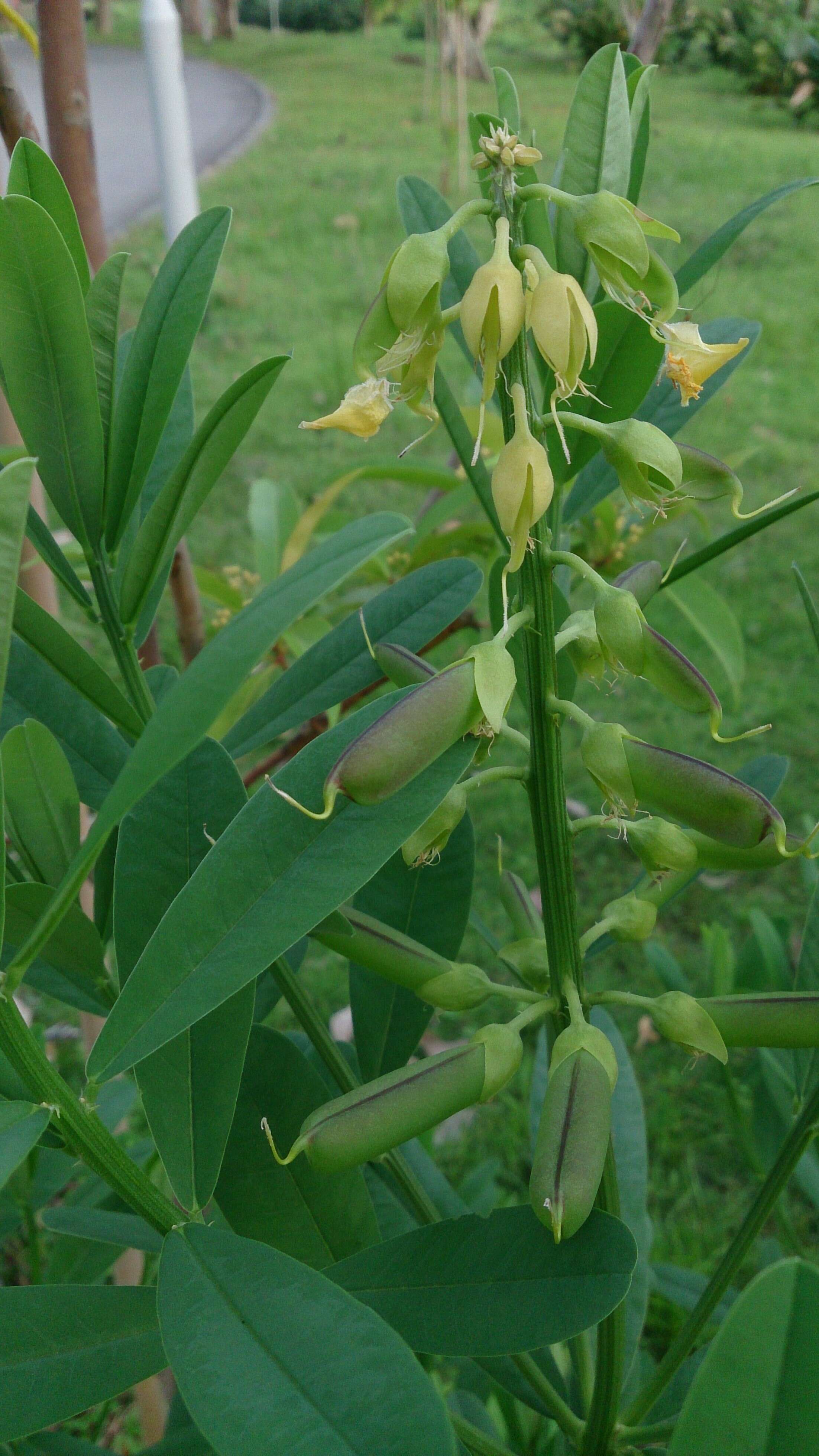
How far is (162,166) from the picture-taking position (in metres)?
0.95

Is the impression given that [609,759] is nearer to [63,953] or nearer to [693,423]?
[63,953]

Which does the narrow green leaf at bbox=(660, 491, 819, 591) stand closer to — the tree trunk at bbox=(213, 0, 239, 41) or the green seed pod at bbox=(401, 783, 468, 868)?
the green seed pod at bbox=(401, 783, 468, 868)

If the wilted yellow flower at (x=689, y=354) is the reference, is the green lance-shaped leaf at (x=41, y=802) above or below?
below

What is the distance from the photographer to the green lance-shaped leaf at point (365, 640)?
19.9 inches

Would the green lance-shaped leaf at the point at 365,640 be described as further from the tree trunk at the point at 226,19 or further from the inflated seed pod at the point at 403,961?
the tree trunk at the point at 226,19

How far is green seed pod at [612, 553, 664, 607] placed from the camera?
467 mm

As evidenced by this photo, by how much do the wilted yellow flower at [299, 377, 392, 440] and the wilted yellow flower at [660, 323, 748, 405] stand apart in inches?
4.0

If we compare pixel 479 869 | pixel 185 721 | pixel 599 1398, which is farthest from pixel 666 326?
pixel 479 869

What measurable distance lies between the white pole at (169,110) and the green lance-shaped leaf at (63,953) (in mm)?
570

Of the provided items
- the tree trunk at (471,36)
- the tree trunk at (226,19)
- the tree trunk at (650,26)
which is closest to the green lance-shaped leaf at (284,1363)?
the tree trunk at (650,26)

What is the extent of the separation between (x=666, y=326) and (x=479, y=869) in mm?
1815

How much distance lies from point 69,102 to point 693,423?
124 inches

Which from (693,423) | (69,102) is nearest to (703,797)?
(69,102)

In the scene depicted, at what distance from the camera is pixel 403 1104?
0.38 metres
